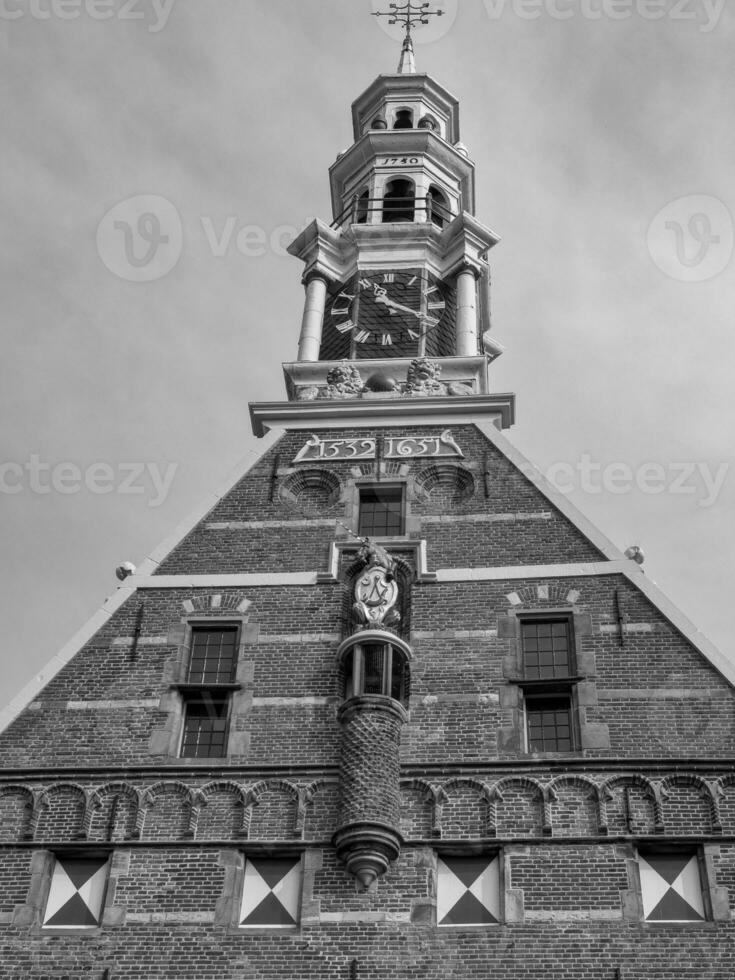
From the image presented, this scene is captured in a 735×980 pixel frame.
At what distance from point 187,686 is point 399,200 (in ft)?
48.0

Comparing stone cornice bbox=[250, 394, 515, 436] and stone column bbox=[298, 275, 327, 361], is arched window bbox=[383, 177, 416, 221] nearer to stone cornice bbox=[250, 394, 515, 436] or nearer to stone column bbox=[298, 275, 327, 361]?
stone column bbox=[298, 275, 327, 361]

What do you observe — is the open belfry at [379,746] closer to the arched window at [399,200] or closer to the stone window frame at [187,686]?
the stone window frame at [187,686]

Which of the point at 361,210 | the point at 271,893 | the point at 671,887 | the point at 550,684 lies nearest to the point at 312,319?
the point at 361,210

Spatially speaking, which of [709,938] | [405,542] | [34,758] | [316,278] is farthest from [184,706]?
[316,278]

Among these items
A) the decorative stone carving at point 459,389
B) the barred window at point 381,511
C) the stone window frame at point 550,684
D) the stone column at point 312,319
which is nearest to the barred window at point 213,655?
the barred window at point 381,511

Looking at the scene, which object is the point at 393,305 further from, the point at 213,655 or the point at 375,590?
the point at 213,655

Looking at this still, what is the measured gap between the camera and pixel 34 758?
1880 centimetres

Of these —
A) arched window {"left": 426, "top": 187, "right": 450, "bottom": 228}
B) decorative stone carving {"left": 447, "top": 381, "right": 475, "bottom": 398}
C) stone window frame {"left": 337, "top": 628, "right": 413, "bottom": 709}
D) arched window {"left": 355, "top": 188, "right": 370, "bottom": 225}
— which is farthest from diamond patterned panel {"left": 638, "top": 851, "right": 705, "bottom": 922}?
arched window {"left": 355, "top": 188, "right": 370, "bottom": 225}

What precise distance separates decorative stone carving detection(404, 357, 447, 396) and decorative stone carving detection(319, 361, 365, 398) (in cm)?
78

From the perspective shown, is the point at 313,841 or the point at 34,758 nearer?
the point at 313,841

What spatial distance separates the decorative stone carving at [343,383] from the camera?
24.8 meters

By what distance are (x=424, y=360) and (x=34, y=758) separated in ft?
31.1

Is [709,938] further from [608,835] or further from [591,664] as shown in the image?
[591,664]

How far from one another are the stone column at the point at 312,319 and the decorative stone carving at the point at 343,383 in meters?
2.00
